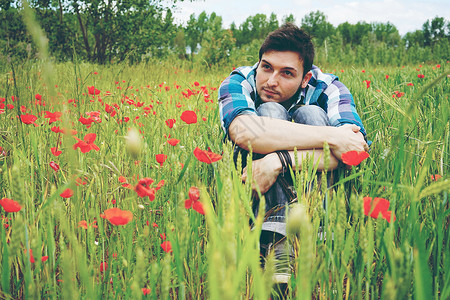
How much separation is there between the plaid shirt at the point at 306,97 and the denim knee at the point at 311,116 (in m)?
0.10

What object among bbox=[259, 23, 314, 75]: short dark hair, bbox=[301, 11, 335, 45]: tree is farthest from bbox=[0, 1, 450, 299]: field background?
bbox=[301, 11, 335, 45]: tree

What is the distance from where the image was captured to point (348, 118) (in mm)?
1770

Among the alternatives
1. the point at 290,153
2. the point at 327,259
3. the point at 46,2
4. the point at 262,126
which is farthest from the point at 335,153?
the point at 46,2

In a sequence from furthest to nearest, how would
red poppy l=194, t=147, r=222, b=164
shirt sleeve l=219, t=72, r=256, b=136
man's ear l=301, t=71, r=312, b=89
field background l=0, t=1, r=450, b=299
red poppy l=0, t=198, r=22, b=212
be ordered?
man's ear l=301, t=71, r=312, b=89, shirt sleeve l=219, t=72, r=256, b=136, red poppy l=194, t=147, r=222, b=164, red poppy l=0, t=198, r=22, b=212, field background l=0, t=1, r=450, b=299

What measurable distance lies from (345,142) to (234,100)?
0.62 m

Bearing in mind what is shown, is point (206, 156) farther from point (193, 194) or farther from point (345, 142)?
point (345, 142)

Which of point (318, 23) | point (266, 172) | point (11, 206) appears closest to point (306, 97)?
point (266, 172)

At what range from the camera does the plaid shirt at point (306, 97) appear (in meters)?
1.75

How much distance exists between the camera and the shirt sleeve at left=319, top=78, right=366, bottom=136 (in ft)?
5.82

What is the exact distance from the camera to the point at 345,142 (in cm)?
158

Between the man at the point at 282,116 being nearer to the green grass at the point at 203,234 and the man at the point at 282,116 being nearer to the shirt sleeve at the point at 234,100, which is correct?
the shirt sleeve at the point at 234,100

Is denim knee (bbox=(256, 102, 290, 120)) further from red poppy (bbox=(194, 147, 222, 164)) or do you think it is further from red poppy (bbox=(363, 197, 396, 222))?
red poppy (bbox=(363, 197, 396, 222))

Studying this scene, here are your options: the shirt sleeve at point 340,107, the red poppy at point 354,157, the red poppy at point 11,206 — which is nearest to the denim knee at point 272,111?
the shirt sleeve at point 340,107

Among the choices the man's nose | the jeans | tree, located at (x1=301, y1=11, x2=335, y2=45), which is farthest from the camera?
tree, located at (x1=301, y1=11, x2=335, y2=45)
